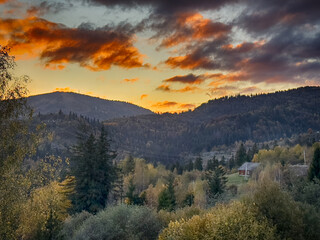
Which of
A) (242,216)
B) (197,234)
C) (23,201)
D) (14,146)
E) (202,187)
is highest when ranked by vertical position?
(14,146)

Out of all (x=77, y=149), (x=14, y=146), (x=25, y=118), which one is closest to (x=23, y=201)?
(x=14, y=146)

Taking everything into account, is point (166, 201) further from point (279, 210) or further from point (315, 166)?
point (279, 210)

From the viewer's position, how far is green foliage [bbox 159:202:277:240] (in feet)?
81.1

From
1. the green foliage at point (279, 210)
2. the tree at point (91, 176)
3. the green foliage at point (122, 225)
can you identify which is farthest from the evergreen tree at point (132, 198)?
the green foliage at point (279, 210)

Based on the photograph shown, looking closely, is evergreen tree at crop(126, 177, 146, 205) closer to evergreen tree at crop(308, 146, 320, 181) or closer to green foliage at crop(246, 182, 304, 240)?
evergreen tree at crop(308, 146, 320, 181)

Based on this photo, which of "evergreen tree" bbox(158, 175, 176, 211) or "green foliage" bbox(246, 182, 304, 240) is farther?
"evergreen tree" bbox(158, 175, 176, 211)

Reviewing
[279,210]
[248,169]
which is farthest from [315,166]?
[248,169]

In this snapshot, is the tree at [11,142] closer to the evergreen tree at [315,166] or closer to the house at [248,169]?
the evergreen tree at [315,166]

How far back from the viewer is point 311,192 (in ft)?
171

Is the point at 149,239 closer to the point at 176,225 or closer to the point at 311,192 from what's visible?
the point at 176,225

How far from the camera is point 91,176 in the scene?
56.2 metres

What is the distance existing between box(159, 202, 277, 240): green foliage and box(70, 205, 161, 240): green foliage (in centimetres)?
948

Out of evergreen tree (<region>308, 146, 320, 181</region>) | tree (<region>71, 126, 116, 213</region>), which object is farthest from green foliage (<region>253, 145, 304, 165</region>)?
tree (<region>71, 126, 116, 213</region>)

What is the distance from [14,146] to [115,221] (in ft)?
71.3
